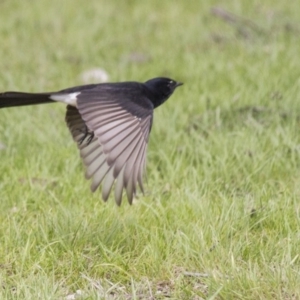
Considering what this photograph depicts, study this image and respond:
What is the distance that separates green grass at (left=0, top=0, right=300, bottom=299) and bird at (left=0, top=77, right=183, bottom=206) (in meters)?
0.26

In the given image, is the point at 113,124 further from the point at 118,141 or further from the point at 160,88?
the point at 160,88

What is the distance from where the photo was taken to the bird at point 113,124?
344 cm

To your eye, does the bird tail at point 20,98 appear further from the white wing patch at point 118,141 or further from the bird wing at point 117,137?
the white wing patch at point 118,141

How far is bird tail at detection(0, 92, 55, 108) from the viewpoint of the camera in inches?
163

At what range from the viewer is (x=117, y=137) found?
3.53m

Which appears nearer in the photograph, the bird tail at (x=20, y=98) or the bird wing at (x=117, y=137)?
the bird wing at (x=117, y=137)

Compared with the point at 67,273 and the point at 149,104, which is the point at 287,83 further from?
the point at 67,273

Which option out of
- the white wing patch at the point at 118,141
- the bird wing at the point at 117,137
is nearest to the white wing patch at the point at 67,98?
the bird wing at the point at 117,137

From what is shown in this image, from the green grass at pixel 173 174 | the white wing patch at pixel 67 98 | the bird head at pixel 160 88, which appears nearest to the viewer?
the green grass at pixel 173 174

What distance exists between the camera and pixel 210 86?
6574 millimetres

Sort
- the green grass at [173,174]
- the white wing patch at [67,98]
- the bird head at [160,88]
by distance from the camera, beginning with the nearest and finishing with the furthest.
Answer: the green grass at [173,174], the white wing patch at [67,98], the bird head at [160,88]

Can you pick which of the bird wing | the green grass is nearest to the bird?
the bird wing

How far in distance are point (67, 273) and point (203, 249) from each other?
0.58 meters

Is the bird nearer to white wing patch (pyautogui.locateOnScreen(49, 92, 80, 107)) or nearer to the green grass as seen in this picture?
white wing patch (pyautogui.locateOnScreen(49, 92, 80, 107))
